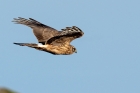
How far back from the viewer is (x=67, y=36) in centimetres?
1800

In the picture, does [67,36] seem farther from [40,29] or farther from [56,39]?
[40,29]

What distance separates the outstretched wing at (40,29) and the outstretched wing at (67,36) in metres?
1.76

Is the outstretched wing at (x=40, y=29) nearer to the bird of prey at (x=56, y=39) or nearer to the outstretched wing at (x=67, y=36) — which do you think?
the bird of prey at (x=56, y=39)

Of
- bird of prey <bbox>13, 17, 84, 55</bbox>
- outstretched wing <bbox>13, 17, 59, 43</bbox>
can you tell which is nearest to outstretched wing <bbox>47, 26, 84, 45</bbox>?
bird of prey <bbox>13, 17, 84, 55</bbox>

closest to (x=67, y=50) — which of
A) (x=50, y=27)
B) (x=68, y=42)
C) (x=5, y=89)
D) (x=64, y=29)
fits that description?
(x=68, y=42)

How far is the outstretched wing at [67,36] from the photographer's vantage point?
55.1 ft

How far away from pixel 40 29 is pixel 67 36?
4501mm

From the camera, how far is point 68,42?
62.2ft

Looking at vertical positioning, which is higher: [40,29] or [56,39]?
[40,29]

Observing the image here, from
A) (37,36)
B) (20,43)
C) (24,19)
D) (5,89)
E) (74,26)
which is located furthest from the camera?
(24,19)

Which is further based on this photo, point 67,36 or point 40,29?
point 40,29

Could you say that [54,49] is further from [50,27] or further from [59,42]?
[50,27]

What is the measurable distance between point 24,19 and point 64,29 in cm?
593

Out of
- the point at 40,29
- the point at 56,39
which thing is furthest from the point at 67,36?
the point at 40,29
